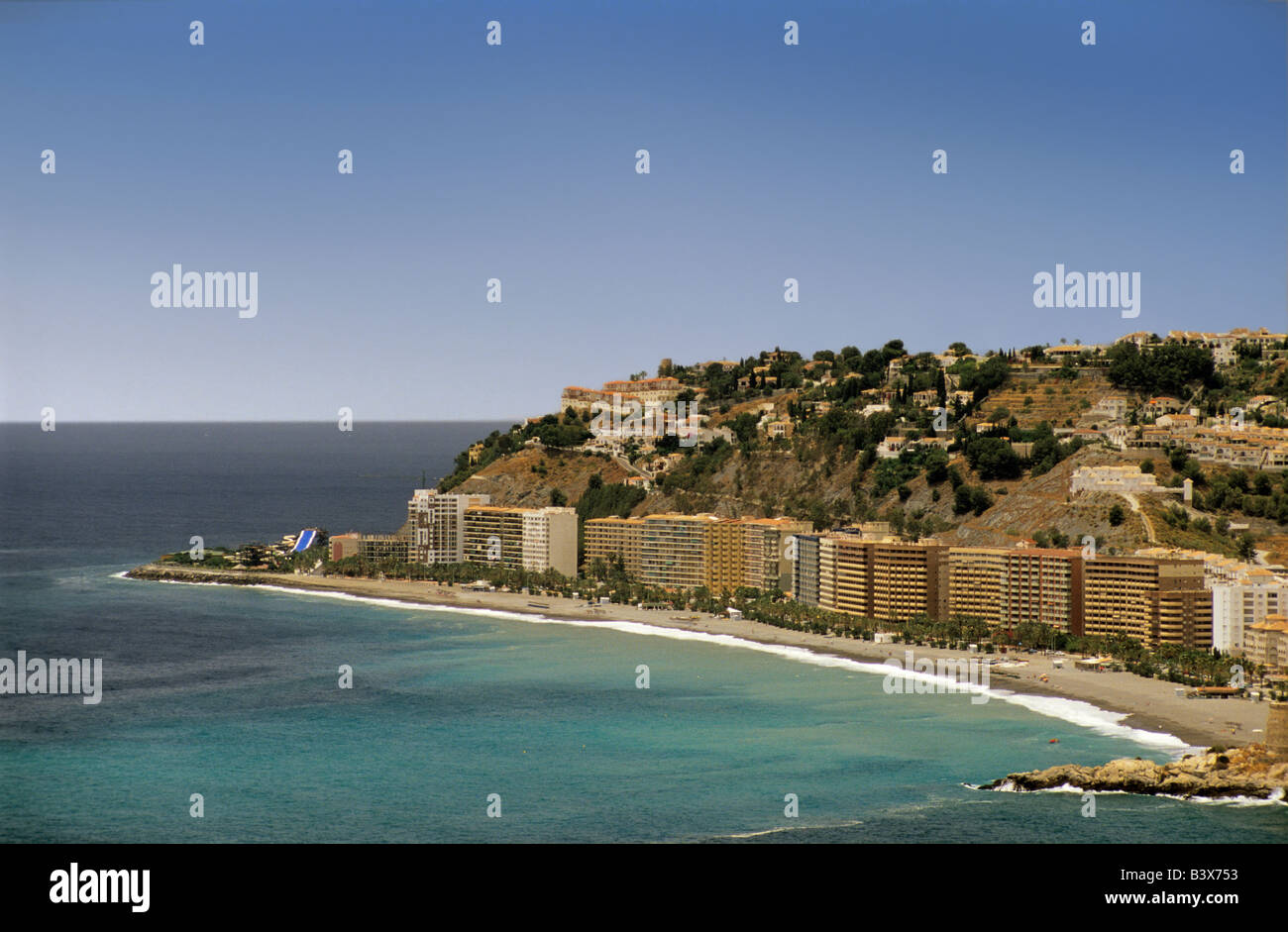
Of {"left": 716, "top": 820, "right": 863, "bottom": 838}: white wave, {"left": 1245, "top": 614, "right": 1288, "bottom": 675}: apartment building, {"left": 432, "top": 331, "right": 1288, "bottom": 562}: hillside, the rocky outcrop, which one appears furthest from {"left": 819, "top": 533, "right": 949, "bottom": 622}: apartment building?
{"left": 716, "top": 820, "right": 863, "bottom": 838}: white wave

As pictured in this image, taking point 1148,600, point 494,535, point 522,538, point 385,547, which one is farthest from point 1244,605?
point 385,547

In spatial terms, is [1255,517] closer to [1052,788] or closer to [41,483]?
[1052,788]

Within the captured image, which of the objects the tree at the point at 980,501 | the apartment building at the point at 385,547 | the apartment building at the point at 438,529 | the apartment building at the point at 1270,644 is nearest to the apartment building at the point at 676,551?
the tree at the point at 980,501

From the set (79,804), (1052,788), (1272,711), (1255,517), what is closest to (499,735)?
(79,804)

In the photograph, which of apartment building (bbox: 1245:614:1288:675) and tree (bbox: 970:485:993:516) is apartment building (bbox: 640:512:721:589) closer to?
tree (bbox: 970:485:993:516)

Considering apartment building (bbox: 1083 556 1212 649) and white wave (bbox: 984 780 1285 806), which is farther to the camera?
apartment building (bbox: 1083 556 1212 649)
